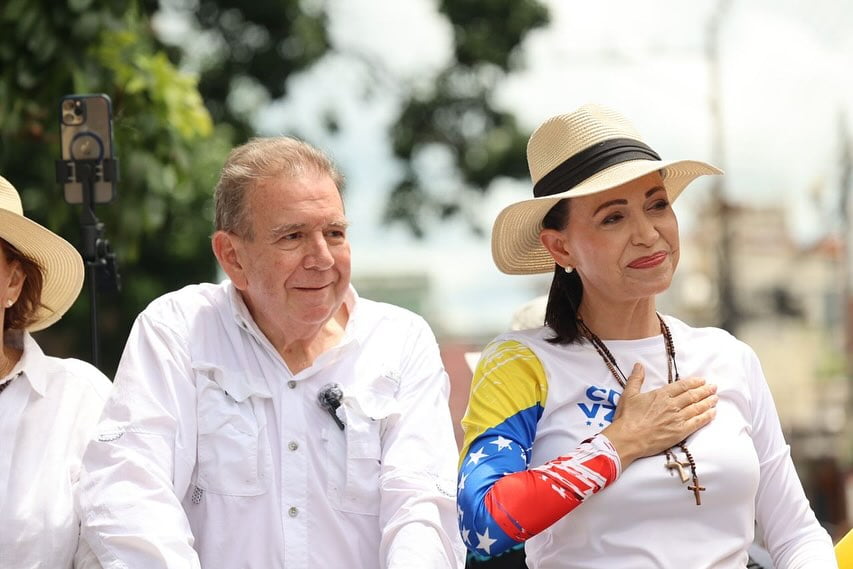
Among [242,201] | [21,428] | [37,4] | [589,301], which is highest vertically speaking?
[37,4]

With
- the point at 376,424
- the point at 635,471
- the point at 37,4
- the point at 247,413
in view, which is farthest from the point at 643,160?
the point at 37,4

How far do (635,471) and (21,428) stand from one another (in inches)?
55.0

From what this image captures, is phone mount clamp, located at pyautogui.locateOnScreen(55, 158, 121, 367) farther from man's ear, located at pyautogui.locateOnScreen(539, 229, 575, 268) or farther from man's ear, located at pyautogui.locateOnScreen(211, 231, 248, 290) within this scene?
man's ear, located at pyautogui.locateOnScreen(539, 229, 575, 268)

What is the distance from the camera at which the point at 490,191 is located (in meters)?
13.4

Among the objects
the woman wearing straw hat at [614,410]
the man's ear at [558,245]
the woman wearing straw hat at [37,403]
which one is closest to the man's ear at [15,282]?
the woman wearing straw hat at [37,403]

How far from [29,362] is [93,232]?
1.15 m

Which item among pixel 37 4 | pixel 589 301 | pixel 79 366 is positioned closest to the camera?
pixel 589 301

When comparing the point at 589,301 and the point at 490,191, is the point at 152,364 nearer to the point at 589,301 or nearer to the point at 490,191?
the point at 589,301

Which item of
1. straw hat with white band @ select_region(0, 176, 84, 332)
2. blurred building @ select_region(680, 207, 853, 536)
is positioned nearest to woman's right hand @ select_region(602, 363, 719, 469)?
straw hat with white band @ select_region(0, 176, 84, 332)

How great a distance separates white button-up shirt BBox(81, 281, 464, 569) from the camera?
288 centimetres

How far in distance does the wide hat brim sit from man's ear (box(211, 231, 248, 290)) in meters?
0.61

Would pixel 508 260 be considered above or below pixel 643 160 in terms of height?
below

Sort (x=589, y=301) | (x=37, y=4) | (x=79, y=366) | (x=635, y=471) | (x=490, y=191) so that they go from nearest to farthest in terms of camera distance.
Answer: (x=635, y=471), (x=589, y=301), (x=79, y=366), (x=37, y=4), (x=490, y=191)

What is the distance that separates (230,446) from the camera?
118 inches
